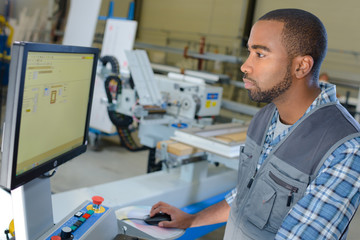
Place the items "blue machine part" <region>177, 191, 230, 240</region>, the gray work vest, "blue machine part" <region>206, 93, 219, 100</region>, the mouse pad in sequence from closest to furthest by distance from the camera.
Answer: the gray work vest, the mouse pad, "blue machine part" <region>177, 191, 230, 240</region>, "blue machine part" <region>206, 93, 219, 100</region>

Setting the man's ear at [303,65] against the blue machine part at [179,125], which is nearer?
the man's ear at [303,65]

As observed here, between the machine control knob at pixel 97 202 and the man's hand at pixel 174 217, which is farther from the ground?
the machine control knob at pixel 97 202

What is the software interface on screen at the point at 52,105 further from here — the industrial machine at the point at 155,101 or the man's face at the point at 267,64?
the industrial machine at the point at 155,101

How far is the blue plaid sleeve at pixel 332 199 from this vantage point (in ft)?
3.36

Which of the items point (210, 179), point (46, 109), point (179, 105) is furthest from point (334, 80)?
point (46, 109)

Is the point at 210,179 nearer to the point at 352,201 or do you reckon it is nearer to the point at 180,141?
the point at 180,141

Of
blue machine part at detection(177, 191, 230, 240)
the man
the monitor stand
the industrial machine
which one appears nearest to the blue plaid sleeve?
the man

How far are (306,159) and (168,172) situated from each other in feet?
5.14

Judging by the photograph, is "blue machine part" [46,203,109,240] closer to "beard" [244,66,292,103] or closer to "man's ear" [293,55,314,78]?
"beard" [244,66,292,103]

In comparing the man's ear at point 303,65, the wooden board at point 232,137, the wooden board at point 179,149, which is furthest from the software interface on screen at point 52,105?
the wooden board at point 232,137

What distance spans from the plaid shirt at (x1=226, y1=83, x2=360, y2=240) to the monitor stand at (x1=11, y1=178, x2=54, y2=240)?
0.69 metres

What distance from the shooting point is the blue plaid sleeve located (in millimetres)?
1024

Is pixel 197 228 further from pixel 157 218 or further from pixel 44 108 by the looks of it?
pixel 44 108

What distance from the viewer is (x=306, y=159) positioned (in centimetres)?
115
